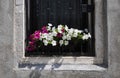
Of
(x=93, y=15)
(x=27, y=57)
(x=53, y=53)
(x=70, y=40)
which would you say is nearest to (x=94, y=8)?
(x=93, y=15)

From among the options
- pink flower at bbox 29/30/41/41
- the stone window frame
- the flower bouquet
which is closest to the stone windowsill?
the stone window frame

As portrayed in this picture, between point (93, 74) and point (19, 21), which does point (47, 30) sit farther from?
point (93, 74)

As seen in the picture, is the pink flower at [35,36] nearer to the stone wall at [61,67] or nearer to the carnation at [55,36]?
the carnation at [55,36]

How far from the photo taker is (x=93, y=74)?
513cm

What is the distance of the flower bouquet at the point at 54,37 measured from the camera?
523 centimetres

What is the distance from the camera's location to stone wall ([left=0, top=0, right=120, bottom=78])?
5105 mm

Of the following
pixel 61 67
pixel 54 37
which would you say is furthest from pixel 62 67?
pixel 54 37

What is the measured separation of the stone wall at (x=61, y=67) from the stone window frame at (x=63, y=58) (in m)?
0.06

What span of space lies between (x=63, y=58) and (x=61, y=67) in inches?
6.4

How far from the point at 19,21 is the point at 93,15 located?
3.97 ft

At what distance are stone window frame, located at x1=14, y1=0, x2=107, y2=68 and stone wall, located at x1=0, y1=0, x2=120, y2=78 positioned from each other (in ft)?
0.18

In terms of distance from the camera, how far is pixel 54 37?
5250 millimetres

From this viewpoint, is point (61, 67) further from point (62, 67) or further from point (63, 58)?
point (63, 58)

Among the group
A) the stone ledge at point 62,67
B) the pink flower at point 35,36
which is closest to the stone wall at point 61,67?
the stone ledge at point 62,67
